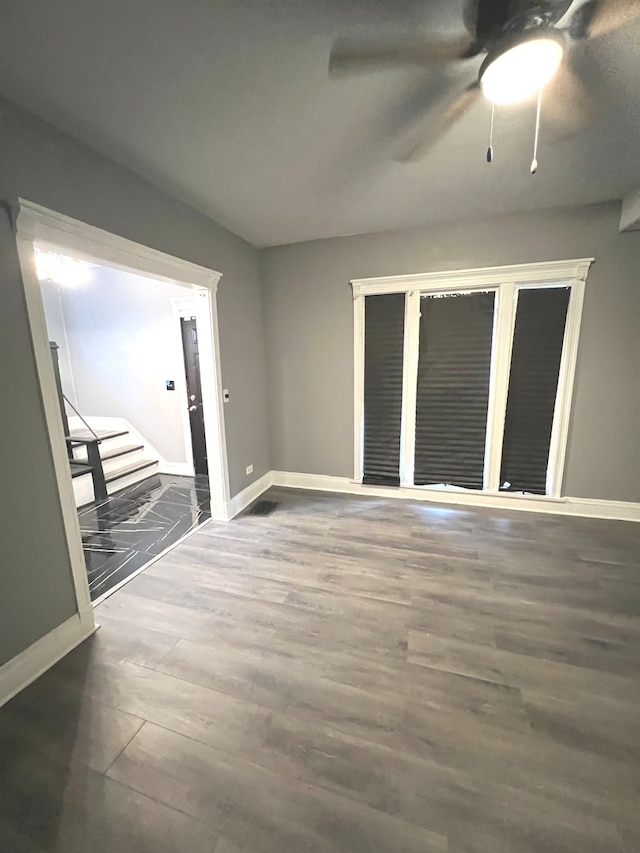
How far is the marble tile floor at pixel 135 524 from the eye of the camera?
258 centimetres

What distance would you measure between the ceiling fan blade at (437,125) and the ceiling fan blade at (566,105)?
0.33 m

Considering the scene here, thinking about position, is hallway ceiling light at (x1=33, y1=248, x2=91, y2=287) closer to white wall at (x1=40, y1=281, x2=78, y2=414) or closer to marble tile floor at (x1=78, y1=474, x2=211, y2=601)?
white wall at (x1=40, y1=281, x2=78, y2=414)

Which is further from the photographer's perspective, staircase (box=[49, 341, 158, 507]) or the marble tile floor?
staircase (box=[49, 341, 158, 507])

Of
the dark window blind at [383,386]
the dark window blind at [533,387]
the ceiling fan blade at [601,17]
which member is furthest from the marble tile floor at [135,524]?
the ceiling fan blade at [601,17]

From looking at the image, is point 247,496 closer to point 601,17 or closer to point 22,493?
point 22,493

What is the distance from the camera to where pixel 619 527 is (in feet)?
9.87

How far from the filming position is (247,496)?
365cm

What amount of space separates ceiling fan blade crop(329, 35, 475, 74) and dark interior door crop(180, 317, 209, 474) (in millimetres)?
3323

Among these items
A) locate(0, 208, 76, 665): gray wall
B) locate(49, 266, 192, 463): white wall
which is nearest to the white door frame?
locate(0, 208, 76, 665): gray wall

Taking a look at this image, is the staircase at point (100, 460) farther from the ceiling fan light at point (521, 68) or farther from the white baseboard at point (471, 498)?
the ceiling fan light at point (521, 68)

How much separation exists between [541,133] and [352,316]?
6.40ft

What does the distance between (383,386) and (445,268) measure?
124cm

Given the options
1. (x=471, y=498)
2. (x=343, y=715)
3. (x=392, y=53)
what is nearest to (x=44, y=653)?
(x=343, y=715)

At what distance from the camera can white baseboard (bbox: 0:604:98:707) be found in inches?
63.0
